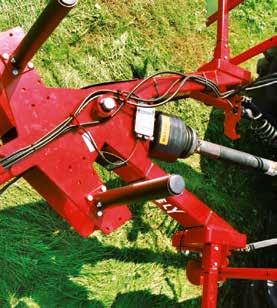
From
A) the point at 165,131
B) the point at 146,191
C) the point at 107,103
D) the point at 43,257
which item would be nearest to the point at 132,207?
the point at 43,257

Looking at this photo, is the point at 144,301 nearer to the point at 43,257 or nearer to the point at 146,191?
the point at 43,257

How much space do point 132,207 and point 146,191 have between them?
1435mm

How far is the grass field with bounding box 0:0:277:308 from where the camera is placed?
306 cm

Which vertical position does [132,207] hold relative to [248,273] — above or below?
above

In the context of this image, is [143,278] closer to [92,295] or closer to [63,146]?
[92,295]

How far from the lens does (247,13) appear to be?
177 inches

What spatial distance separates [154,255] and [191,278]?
1.73ft

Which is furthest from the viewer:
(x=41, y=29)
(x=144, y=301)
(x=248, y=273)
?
(x=144, y=301)

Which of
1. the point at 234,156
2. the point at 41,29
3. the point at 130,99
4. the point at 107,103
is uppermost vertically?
the point at 234,156

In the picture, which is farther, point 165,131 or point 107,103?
point 165,131

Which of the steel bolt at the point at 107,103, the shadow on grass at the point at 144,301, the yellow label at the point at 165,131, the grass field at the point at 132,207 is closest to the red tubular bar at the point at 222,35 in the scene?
the yellow label at the point at 165,131

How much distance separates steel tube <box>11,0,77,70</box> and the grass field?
1129mm

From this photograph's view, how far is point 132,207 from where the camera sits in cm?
346

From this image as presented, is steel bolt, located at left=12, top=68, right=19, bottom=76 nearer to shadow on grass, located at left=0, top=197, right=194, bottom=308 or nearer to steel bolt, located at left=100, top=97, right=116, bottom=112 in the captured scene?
steel bolt, located at left=100, top=97, right=116, bottom=112
